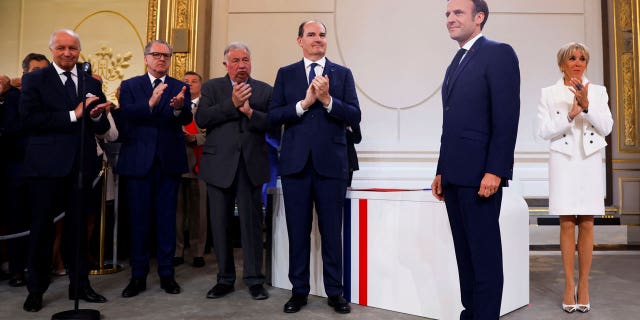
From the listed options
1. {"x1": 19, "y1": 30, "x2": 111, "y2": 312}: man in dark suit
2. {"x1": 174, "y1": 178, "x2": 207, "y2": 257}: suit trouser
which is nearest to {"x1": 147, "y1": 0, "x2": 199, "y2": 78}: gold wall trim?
{"x1": 174, "y1": 178, "x2": 207, "y2": 257}: suit trouser

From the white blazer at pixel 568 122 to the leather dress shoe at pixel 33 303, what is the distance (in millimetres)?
2933

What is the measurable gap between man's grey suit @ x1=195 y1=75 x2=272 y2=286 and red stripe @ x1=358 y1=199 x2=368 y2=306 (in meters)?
0.61

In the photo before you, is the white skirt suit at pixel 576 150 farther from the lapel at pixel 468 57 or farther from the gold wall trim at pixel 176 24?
the gold wall trim at pixel 176 24

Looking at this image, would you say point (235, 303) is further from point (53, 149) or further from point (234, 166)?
point (53, 149)

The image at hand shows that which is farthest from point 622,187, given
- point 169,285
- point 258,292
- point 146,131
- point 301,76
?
point 146,131

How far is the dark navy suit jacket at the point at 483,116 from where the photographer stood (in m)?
1.77

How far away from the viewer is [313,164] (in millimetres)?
2615

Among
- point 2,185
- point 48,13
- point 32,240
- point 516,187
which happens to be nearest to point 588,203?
point 516,187

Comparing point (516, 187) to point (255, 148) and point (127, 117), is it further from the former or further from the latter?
point (127, 117)

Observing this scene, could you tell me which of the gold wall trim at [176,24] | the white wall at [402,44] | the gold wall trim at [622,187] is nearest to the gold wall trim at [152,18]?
the gold wall trim at [176,24]

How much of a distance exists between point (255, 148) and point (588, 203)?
1.93 metres

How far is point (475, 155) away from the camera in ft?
5.93

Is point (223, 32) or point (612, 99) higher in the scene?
point (223, 32)

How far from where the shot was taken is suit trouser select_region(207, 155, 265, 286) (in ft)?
9.68
